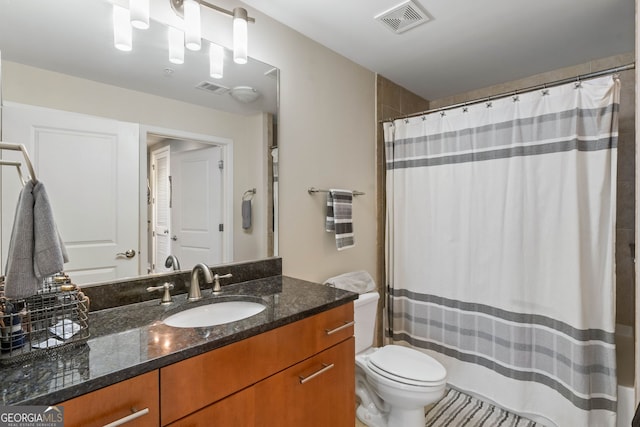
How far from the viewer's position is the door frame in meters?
1.34

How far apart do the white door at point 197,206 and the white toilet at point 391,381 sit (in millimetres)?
950

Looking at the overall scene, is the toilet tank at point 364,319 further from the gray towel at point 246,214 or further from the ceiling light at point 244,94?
the ceiling light at point 244,94

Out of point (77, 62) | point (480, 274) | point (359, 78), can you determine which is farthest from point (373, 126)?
point (77, 62)

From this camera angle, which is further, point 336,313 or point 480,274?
point 480,274

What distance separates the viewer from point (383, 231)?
2.60 meters

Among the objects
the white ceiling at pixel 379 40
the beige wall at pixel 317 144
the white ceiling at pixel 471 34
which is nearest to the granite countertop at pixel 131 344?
the beige wall at pixel 317 144

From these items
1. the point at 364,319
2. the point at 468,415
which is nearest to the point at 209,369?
the point at 364,319

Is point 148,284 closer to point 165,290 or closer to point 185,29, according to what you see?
point 165,290

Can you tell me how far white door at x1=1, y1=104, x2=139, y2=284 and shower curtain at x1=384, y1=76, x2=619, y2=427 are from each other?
5.88 feet

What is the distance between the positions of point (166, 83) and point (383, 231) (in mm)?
1837

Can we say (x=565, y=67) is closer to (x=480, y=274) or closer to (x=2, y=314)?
(x=480, y=274)

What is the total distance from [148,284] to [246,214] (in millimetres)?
579

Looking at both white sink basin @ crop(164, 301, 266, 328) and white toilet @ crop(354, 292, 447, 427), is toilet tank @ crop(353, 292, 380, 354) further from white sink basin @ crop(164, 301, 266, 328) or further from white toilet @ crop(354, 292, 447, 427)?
white sink basin @ crop(164, 301, 266, 328)

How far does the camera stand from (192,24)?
138 centimetres
